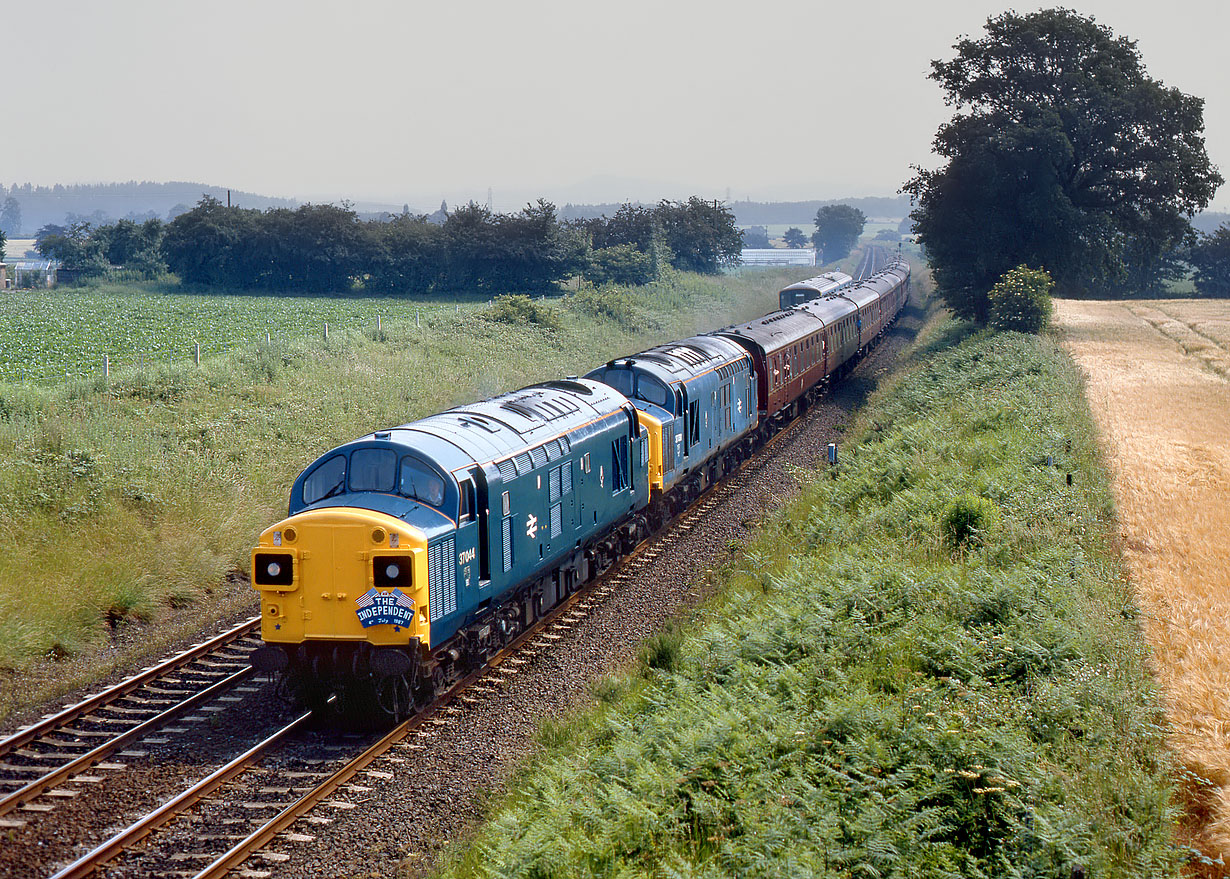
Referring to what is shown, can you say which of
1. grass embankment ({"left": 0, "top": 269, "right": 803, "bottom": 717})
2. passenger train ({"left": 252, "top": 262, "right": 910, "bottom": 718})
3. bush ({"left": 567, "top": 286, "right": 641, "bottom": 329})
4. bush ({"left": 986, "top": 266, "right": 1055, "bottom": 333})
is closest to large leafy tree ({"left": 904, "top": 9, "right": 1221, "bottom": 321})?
bush ({"left": 986, "top": 266, "right": 1055, "bottom": 333})

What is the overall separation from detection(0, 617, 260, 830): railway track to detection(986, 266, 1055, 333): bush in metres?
38.7

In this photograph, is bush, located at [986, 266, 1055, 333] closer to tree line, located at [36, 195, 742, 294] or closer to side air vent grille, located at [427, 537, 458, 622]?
tree line, located at [36, 195, 742, 294]

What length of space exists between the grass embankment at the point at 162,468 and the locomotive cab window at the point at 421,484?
A: 590cm

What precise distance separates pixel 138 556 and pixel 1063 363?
30022mm

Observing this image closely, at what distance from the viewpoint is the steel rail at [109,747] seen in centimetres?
1150

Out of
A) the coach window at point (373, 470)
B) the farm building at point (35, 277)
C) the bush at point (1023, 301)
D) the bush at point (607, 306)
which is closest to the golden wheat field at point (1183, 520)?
the bush at point (1023, 301)

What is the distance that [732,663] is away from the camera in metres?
12.5

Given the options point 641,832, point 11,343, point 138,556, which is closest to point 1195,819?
point 641,832

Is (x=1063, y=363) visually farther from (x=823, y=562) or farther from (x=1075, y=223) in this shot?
(x=823, y=562)

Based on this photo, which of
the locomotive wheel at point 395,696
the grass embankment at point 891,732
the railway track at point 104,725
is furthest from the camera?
the locomotive wheel at point 395,696

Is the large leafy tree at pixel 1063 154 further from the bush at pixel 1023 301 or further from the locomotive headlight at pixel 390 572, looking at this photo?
the locomotive headlight at pixel 390 572

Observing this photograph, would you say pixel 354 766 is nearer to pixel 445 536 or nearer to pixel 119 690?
pixel 445 536

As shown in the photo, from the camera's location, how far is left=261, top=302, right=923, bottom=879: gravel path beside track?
1073cm

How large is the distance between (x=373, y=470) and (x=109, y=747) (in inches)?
184
